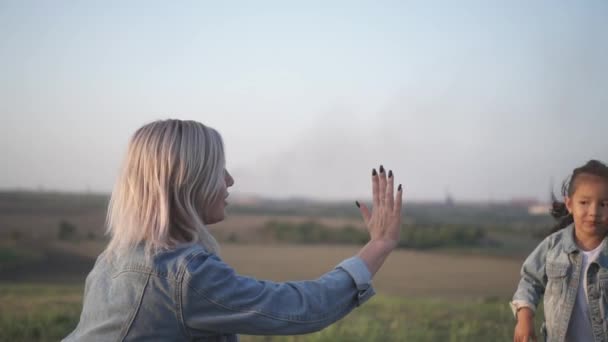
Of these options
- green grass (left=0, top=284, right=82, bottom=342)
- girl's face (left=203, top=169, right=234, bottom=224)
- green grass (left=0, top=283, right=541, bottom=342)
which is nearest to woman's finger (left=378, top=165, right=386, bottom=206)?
girl's face (left=203, top=169, right=234, bottom=224)

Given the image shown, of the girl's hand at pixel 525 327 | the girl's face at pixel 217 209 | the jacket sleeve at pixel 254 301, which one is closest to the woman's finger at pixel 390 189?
the jacket sleeve at pixel 254 301

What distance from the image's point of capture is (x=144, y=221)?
5.32 ft

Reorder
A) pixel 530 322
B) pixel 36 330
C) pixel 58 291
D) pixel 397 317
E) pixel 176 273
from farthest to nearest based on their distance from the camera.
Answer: pixel 58 291, pixel 397 317, pixel 36 330, pixel 530 322, pixel 176 273

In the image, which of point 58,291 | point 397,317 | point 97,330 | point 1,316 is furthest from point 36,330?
Result: point 97,330

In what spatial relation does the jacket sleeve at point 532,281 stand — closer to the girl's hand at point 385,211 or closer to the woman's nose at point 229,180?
the girl's hand at point 385,211

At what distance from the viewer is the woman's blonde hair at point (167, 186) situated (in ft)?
5.31

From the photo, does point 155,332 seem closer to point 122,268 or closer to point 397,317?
point 122,268

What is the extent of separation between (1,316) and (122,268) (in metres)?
5.10

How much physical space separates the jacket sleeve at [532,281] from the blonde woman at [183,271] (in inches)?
58.3

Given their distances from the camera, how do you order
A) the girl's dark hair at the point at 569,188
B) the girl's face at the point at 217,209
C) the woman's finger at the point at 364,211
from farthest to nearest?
the girl's dark hair at the point at 569,188 → the woman's finger at the point at 364,211 → the girl's face at the point at 217,209

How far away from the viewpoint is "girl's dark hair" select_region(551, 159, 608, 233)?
2869 mm

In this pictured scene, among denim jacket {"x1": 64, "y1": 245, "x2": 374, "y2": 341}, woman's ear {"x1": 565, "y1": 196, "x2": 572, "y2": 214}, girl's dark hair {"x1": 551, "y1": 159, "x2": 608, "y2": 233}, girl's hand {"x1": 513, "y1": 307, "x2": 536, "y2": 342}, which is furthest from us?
woman's ear {"x1": 565, "y1": 196, "x2": 572, "y2": 214}

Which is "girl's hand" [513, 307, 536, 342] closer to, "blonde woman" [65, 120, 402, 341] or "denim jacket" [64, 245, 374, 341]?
"blonde woman" [65, 120, 402, 341]

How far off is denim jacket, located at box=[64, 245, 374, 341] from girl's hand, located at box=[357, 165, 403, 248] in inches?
8.9
